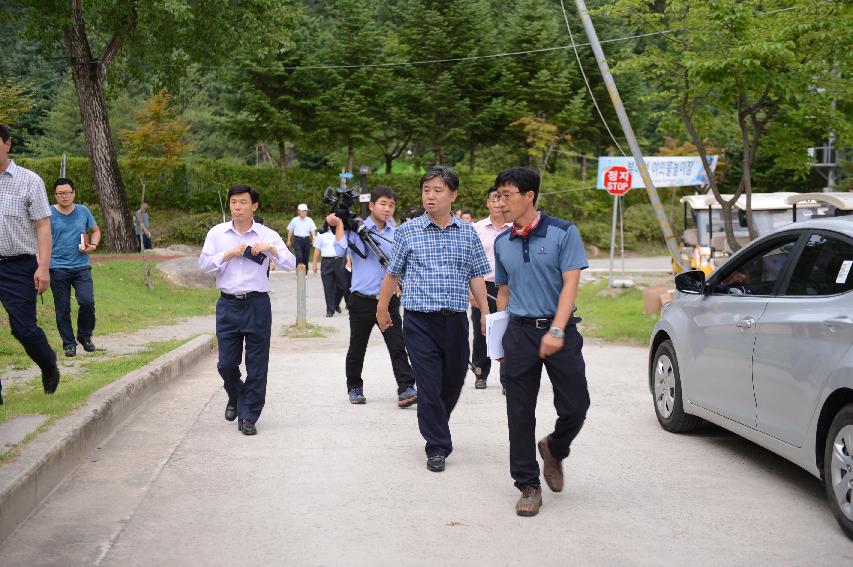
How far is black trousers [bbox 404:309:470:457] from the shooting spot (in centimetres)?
674

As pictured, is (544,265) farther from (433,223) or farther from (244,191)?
(244,191)

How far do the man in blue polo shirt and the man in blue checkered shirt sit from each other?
1.13m

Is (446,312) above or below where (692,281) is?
below

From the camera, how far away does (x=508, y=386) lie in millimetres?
5684

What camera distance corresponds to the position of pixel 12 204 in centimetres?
747

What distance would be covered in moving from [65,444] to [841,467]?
14.4ft

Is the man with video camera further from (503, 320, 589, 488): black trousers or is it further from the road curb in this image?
(503, 320, 589, 488): black trousers

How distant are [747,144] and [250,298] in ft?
37.1

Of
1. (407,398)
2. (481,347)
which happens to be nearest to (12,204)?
(407,398)

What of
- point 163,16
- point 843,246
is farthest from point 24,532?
point 163,16

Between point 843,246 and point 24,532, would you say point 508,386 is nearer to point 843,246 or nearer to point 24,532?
point 843,246

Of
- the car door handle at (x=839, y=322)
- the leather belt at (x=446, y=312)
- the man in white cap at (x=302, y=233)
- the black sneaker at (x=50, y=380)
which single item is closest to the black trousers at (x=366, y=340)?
the leather belt at (x=446, y=312)

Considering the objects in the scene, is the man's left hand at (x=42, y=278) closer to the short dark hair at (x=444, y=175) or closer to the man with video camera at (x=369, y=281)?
the man with video camera at (x=369, y=281)

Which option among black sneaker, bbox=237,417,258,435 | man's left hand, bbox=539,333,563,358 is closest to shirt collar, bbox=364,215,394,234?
black sneaker, bbox=237,417,258,435
